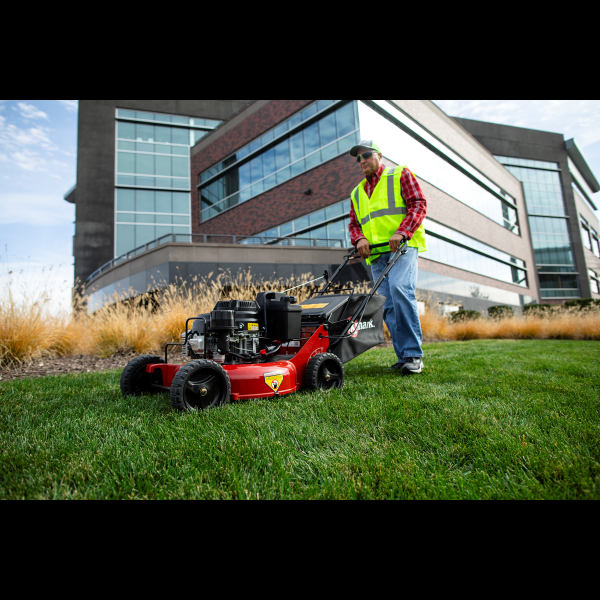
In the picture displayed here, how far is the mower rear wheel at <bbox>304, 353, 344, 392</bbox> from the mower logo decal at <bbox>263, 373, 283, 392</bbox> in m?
0.26

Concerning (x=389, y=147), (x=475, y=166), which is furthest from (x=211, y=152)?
(x=475, y=166)

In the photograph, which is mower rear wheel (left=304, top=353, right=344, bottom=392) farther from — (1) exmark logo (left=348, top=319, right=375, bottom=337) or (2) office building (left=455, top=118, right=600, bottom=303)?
(2) office building (left=455, top=118, right=600, bottom=303)

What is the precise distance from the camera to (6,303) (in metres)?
4.96

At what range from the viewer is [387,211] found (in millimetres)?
3631

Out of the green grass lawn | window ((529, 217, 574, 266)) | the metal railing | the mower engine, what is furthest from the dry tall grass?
window ((529, 217, 574, 266))

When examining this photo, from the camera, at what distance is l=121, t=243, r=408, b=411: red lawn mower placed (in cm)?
228

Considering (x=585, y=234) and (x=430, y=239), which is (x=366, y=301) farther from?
(x=585, y=234)

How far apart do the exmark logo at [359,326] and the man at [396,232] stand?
0.27 metres

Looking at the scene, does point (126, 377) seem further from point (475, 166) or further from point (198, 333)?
point (475, 166)

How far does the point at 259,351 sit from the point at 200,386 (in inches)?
28.3

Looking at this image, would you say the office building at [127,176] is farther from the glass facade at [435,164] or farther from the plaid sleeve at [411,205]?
the plaid sleeve at [411,205]

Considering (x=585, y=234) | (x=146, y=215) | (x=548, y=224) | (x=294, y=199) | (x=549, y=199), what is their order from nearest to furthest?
1. (x=294, y=199)
2. (x=146, y=215)
3. (x=548, y=224)
4. (x=549, y=199)
5. (x=585, y=234)

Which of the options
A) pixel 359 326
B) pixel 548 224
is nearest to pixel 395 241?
pixel 359 326

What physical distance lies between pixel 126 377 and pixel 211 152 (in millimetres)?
22326
